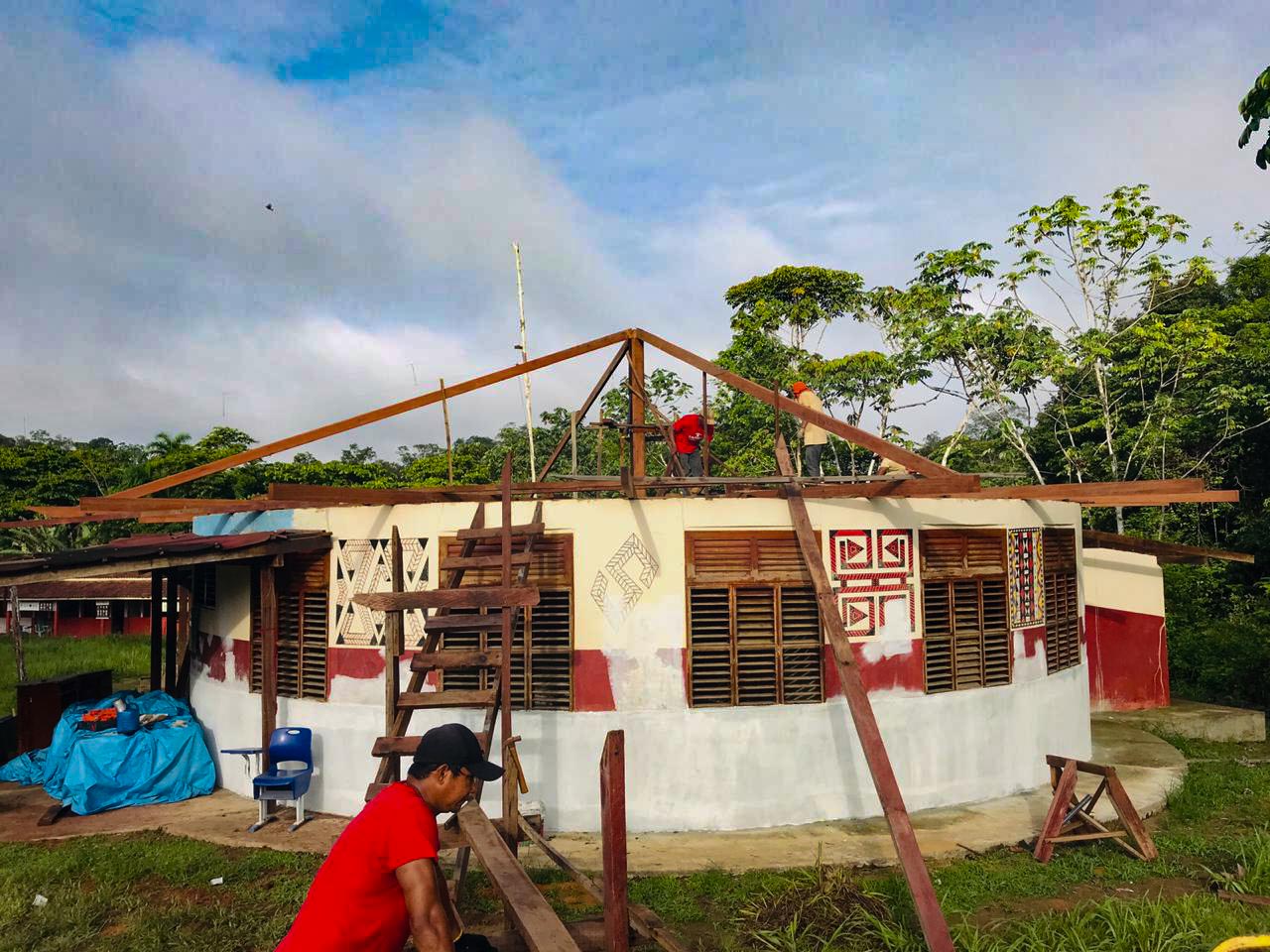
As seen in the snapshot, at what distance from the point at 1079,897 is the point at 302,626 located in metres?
7.49

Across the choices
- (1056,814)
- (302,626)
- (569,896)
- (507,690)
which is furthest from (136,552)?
(1056,814)

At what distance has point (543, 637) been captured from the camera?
7.93m

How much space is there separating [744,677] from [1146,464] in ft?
54.5

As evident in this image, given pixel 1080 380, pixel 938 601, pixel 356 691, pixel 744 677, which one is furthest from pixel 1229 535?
pixel 356 691

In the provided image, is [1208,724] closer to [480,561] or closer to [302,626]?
[480,561]

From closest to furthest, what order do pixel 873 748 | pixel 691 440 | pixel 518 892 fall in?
pixel 518 892
pixel 873 748
pixel 691 440

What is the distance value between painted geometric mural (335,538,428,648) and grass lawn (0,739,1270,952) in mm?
2091

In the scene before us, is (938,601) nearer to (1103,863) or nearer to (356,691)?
(1103,863)

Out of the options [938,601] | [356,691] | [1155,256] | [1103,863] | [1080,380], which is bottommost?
[1103,863]

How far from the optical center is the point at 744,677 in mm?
7922

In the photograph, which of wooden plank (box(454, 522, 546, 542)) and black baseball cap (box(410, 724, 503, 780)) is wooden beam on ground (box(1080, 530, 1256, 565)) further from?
black baseball cap (box(410, 724, 503, 780))

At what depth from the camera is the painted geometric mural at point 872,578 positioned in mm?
8102

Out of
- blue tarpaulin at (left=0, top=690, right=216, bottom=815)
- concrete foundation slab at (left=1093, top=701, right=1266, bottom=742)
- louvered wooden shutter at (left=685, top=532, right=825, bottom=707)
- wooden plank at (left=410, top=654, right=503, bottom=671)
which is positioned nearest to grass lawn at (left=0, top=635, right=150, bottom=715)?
blue tarpaulin at (left=0, top=690, right=216, bottom=815)

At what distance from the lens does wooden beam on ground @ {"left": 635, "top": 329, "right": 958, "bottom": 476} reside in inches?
297
